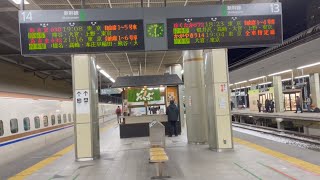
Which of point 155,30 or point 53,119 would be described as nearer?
point 155,30

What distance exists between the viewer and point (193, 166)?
9.00m

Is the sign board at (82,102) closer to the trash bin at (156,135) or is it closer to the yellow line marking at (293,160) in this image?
the trash bin at (156,135)

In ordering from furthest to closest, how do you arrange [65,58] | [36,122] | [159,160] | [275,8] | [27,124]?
[65,58] < [36,122] < [27,124] < [275,8] < [159,160]

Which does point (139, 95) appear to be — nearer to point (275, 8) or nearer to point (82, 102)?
point (82, 102)

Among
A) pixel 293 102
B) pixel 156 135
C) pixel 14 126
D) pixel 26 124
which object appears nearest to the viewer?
pixel 156 135

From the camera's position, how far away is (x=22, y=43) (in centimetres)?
847

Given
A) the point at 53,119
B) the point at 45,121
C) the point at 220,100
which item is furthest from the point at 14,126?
the point at 220,100

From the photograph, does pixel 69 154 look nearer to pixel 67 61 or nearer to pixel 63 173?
pixel 63 173

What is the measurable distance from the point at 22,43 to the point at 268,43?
5931mm

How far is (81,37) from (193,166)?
413cm

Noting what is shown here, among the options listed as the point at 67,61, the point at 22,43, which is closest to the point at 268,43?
the point at 22,43

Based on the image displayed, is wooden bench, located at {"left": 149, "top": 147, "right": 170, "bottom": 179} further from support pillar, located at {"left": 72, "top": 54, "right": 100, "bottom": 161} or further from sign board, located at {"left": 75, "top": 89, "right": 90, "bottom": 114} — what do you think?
sign board, located at {"left": 75, "top": 89, "right": 90, "bottom": 114}

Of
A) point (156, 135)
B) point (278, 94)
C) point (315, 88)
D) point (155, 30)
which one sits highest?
point (155, 30)

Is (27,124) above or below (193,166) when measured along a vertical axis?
above
